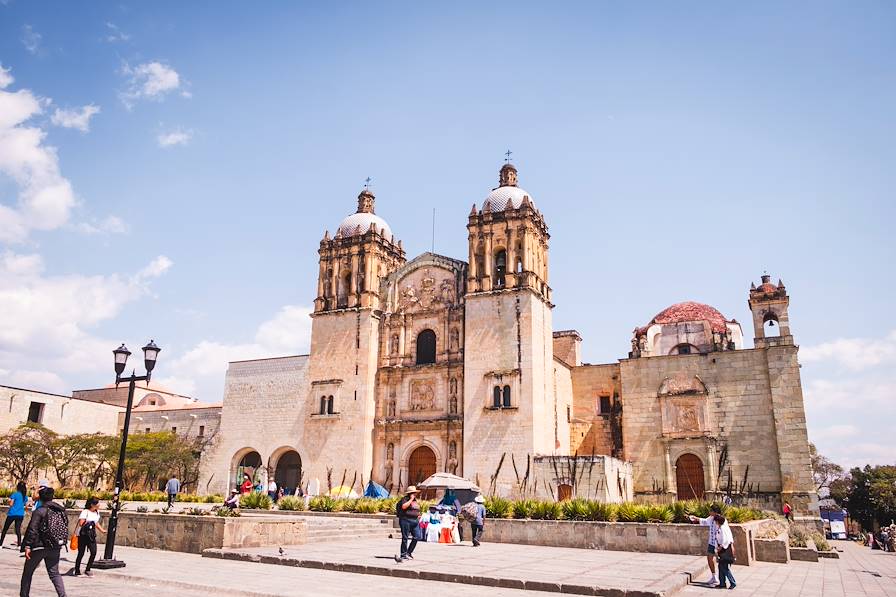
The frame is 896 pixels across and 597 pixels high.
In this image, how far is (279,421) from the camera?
3550cm

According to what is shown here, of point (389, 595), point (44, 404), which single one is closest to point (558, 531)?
point (389, 595)

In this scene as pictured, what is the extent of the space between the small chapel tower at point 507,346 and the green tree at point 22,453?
23576 mm

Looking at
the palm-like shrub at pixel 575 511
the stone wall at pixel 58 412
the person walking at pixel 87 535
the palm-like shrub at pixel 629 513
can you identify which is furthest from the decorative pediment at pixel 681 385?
the stone wall at pixel 58 412

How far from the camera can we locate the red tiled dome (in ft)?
119

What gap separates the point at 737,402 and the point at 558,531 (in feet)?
54.5

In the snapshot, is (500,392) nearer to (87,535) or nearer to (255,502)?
(255,502)

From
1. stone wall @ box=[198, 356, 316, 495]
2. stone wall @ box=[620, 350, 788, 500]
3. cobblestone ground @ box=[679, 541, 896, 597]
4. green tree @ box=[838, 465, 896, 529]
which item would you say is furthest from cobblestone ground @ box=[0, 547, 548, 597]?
green tree @ box=[838, 465, 896, 529]

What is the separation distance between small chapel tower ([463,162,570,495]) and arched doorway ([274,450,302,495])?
1014cm

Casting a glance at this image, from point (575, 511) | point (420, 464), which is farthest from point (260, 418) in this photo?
point (575, 511)

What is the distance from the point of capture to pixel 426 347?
34.2 meters

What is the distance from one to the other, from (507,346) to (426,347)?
197 inches

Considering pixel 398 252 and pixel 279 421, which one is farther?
pixel 398 252

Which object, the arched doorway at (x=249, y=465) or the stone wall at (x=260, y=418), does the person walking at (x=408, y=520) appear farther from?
the arched doorway at (x=249, y=465)

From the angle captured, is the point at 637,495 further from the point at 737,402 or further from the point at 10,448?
the point at 10,448
